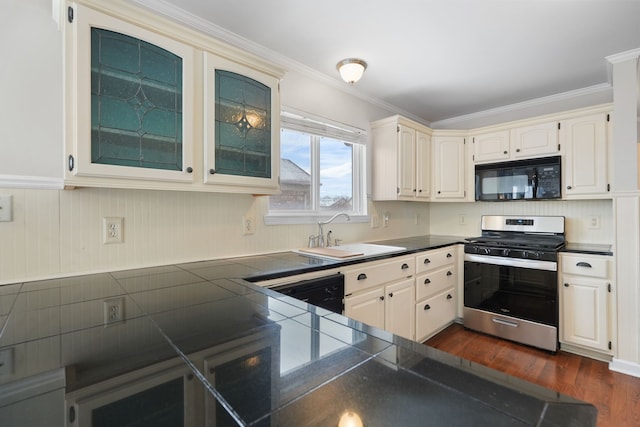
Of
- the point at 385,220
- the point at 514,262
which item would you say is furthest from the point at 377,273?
the point at 514,262

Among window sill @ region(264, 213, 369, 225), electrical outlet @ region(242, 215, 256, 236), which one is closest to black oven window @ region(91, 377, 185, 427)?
electrical outlet @ region(242, 215, 256, 236)

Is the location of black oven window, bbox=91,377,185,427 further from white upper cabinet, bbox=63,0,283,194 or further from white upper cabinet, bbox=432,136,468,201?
white upper cabinet, bbox=432,136,468,201

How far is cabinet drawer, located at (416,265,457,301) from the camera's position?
2623 millimetres

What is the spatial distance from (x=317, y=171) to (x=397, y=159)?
844 mm

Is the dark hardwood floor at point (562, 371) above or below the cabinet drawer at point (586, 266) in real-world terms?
below

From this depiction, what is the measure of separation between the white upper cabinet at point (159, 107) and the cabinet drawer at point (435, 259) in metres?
1.52

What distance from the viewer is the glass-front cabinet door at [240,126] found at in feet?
5.30

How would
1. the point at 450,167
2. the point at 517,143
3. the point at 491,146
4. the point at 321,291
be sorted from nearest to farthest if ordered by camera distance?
the point at 321,291 < the point at 517,143 < the point at 491,146 < the point at 450,167

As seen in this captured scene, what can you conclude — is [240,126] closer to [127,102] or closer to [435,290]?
[127,102]

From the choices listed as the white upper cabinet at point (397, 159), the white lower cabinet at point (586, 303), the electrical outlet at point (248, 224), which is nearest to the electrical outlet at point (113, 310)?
the electrical outlet at point (248, 224)

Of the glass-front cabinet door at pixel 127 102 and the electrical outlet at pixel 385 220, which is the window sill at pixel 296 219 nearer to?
the electrical outlet at pixel 385 220

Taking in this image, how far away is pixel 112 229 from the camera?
158cm

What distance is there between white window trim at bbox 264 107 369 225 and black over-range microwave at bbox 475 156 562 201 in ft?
4.21

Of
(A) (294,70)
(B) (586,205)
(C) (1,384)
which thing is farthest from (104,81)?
(B) (586,205)
